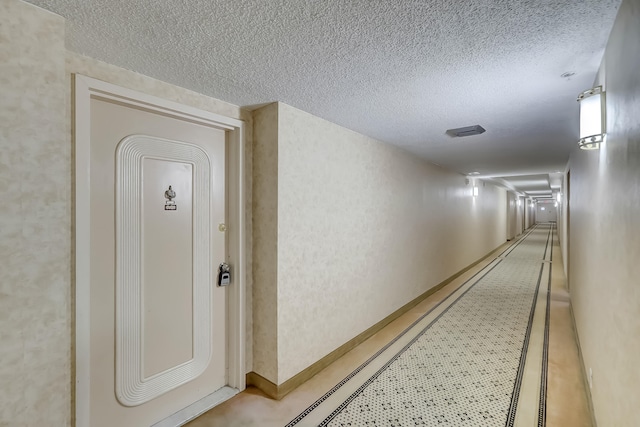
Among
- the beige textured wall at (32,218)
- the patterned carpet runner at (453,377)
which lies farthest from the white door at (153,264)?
the patterned carpet runner at (453,377)

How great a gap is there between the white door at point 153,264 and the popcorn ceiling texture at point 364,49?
43 cm

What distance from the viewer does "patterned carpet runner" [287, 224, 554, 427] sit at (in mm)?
2031

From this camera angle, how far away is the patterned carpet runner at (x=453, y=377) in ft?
6.66

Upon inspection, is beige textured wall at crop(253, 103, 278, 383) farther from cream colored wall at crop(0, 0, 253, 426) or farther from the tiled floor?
cream colored wall at crop(0, 0, 253, 426)

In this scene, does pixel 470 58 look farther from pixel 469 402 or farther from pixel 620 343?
pixel 469 402

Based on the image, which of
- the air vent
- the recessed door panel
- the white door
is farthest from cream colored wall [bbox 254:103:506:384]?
the air vent

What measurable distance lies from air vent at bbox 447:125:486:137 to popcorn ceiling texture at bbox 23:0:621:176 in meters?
0.46

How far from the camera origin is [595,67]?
163 centimetres

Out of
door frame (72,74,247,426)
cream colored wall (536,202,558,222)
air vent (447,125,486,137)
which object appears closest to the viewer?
door frame (72,74,247,426)

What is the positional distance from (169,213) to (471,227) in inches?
275

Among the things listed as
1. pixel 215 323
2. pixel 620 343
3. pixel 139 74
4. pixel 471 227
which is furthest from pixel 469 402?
pixel 471 227

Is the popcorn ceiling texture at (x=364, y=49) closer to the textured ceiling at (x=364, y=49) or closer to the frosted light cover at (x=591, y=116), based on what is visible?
the textured ceiling at (x=364, y=49)

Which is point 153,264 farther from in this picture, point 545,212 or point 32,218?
point 545,212

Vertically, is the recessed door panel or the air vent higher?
the air vent
